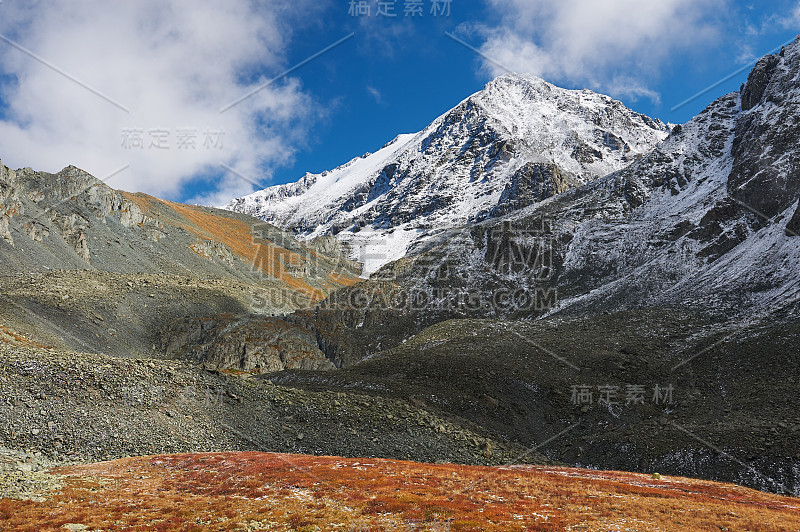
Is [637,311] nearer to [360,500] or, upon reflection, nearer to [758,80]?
[360,500]

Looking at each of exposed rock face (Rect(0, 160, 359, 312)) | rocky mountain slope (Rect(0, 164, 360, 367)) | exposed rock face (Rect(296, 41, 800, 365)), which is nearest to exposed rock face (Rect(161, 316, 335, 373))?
rocky mountain slope (Rect(0, 164, 360, 367))

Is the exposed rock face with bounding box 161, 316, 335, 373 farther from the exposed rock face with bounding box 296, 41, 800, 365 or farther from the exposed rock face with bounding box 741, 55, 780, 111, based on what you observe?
the exposed rock face with bounding box 741, 55, 780, 111

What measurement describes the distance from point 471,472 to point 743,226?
104 meters

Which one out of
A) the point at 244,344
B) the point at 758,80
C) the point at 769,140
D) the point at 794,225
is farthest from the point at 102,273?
the point at 758,80

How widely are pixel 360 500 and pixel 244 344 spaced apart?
7103 cm

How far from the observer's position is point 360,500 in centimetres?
2742

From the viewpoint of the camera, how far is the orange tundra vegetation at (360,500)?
22547 millimetres

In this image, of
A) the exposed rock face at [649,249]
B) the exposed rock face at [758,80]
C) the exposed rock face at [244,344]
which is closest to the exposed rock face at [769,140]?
the exposed rock face at [758,80]

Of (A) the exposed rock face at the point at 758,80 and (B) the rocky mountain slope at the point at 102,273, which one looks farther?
(A) the exposed rock face at the point at 758,80

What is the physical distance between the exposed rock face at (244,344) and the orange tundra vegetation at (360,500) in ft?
172

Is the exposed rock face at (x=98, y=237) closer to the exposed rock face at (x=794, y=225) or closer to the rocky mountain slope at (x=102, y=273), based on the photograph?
the rocky mountain slope at (x=102, y=273)

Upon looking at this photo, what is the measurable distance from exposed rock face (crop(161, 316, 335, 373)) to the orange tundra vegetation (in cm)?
5235

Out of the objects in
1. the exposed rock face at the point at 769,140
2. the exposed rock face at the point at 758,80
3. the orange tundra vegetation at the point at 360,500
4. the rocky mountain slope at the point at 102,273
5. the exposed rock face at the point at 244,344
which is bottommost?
the orange tundra vegetation at the point at 360,500

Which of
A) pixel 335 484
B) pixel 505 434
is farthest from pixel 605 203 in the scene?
pixel 335 484
